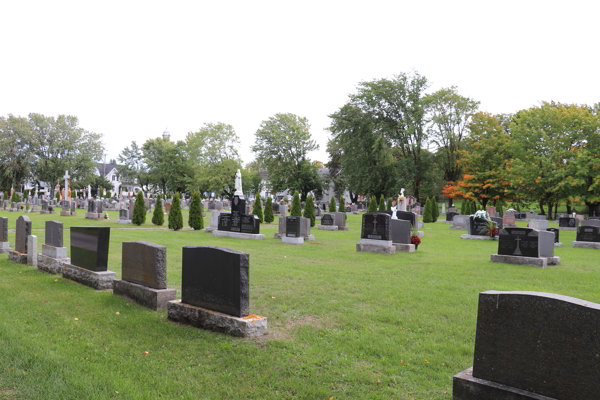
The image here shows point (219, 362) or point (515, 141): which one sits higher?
point (515, 141)

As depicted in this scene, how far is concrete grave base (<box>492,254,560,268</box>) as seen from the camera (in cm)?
1242

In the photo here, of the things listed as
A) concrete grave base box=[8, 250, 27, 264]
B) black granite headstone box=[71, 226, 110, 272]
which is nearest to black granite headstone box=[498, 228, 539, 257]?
black granite headstone box=[71, 226, 110, 272]

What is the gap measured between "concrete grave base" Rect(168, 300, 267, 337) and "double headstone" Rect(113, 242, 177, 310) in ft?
2.44

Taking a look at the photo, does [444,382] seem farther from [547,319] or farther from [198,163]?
[198,163]

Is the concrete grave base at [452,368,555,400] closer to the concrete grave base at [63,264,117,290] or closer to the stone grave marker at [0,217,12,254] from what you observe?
the concrete grave base at [63,264,117,290]

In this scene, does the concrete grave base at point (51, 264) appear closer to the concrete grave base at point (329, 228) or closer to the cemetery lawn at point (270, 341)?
the cemetery lawn at point (270, 341)

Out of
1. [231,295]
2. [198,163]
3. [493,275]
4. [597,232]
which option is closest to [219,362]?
[231,295]

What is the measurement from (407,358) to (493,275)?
6615 mm

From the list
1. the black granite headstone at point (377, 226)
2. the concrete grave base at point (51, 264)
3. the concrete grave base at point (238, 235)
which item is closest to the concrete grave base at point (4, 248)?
the concrete grave base at point (51, 264)

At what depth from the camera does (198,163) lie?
62.3m

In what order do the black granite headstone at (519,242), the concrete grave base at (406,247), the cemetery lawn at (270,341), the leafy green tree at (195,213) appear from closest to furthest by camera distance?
the cemetery lawn at (270,341) < the black granite headstone at (519,242) < the concrete grave base at (406,247) < the leafy green tree at (195,213)

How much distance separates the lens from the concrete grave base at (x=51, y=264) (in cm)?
962

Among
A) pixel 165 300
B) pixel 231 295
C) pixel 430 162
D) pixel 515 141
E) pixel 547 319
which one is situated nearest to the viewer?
pixel 547 319

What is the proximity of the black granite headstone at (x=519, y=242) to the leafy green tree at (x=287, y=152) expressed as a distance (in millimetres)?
46222
